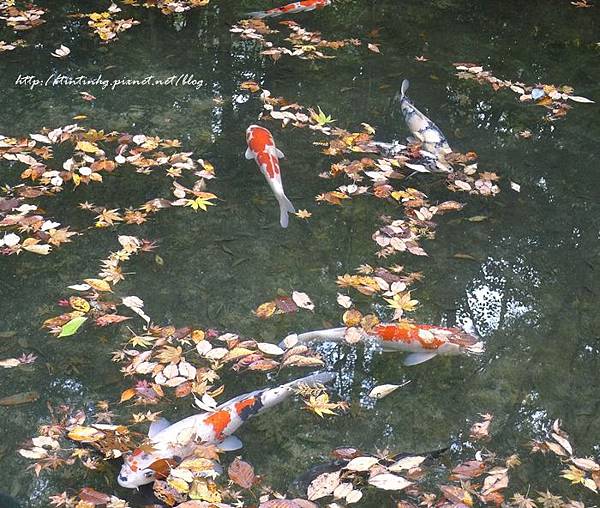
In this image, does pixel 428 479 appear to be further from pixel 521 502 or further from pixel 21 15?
pixel 21 15

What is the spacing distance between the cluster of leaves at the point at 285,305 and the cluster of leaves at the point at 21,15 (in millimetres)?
4616

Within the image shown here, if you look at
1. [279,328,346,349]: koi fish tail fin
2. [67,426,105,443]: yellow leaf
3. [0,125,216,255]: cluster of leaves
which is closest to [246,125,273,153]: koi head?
[0,125,216,255]: cluster of leaves

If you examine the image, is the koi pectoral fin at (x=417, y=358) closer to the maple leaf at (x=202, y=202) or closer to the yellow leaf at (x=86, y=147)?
the maple leaf at (x=202, y=202)

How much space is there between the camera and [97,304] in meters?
3.59

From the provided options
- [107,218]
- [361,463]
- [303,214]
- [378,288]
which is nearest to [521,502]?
[361,463]

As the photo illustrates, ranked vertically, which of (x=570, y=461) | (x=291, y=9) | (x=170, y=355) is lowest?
(x=570, y=461)

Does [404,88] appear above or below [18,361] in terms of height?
above

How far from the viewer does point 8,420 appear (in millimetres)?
3021

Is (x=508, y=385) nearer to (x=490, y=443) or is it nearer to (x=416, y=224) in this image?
(x=490, y=443)

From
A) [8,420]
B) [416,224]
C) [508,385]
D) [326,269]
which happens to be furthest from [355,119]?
[8,420]

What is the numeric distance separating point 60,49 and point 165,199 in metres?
2.73

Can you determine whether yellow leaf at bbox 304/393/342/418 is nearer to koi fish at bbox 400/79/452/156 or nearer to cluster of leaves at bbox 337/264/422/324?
cluster of leaves at bbox 337/264/422/324

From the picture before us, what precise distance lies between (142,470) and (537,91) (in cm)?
473

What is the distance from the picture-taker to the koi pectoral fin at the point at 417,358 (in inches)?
132
